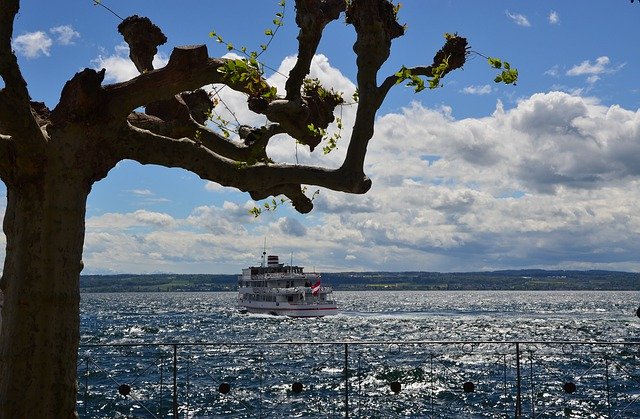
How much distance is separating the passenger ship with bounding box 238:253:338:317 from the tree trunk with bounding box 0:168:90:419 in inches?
3242

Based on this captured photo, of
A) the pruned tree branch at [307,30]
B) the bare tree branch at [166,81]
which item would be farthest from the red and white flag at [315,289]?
the bare tree branch at [166,81]

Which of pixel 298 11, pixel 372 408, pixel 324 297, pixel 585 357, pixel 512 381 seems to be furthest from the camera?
pixel 324 297

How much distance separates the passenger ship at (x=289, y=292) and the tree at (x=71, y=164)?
81365mm

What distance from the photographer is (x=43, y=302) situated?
6.66 metres

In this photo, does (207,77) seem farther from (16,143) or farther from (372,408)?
(372,408)

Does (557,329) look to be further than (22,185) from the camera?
Yes

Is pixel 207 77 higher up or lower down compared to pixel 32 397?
higher up

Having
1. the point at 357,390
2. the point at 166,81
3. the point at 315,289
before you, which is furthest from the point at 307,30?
the point at 315,289

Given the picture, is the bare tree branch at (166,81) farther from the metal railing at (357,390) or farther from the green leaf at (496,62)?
the metal railing at (357,390)

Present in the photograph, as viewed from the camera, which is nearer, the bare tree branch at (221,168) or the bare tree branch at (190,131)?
the bare tree branch at (221,168)

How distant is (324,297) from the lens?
92688 millimetres

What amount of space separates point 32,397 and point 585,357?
50495 millimetres

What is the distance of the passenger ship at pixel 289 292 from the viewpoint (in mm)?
89312

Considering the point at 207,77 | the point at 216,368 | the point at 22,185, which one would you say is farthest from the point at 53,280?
the point at 216,368
